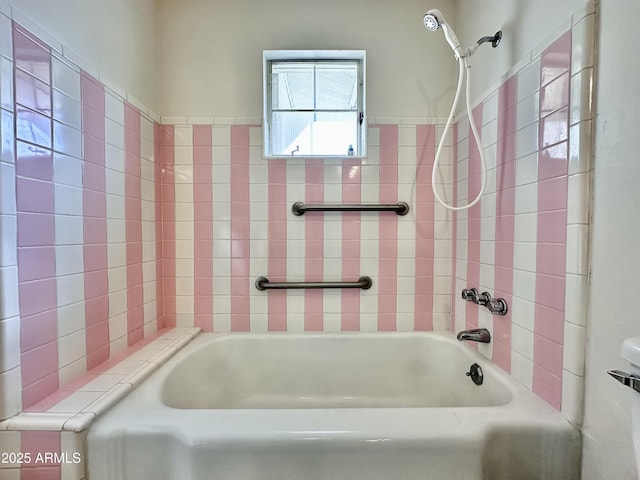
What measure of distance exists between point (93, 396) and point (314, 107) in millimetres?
1523

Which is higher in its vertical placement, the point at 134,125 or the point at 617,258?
the point at 134,125

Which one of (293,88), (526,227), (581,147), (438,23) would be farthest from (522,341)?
(293,88)

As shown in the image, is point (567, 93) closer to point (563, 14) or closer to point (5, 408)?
point (563, 14)

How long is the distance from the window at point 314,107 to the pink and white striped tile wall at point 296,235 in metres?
0.15

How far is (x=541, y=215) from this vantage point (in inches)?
36.3

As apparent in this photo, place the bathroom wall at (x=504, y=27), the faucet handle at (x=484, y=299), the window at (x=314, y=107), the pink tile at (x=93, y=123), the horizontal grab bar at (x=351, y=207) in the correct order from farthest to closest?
the window at (x=314, y=107), the horizontal grab bar at (x=351, y=207), the faucet handle at (x=484, y=299), the pink tile at (x=93, y=123), the bathroom wall at (x=504, y=27)

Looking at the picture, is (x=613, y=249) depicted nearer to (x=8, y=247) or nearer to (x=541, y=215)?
(x=541, y=215)

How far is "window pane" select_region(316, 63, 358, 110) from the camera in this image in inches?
64.6

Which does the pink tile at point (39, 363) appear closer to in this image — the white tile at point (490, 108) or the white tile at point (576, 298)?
the white tile at point (576, 298)

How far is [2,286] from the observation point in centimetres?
77

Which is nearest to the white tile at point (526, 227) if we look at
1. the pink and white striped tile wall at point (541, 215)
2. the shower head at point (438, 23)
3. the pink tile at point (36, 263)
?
the pink and white striped tile wall at point (541, 215)

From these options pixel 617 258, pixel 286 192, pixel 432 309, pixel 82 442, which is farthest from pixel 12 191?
pixel 432 309

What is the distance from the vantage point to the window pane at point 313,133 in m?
1.66

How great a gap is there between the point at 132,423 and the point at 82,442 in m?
0.11
